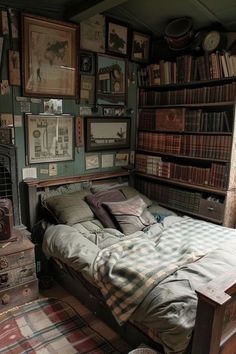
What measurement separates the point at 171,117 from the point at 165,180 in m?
0.68

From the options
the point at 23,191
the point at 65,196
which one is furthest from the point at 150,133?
the point at 23,191

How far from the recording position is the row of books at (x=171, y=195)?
9.41 ft

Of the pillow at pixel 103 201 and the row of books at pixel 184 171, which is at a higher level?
the row of books at pixel 184 171

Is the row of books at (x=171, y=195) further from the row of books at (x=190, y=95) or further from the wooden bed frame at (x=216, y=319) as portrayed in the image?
the wooden bed frame at (x=216, y=319)

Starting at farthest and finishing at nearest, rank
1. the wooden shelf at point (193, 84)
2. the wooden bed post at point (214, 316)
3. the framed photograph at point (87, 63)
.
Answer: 1. the framed photograph at point (87, 63)
2. the wooden shelf at point (193, 84)
3. the wooden bed post at point (214, 316)

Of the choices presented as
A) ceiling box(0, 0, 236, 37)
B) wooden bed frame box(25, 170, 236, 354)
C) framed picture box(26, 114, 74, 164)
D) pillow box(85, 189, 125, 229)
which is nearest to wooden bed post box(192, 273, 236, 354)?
wooden bed frame box(25, 170, 236, 354)

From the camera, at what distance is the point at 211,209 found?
2.70 metres

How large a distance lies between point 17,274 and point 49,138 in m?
1.24

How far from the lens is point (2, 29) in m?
2.29

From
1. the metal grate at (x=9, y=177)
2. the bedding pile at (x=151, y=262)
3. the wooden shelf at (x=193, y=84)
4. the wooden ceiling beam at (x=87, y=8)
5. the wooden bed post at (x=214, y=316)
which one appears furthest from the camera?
the wooden shelf at (x=193, y=84)

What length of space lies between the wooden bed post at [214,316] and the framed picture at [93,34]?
2.39 metres

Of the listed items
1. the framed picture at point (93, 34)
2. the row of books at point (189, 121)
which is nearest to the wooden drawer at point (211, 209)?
the row of books at point (189, 121)

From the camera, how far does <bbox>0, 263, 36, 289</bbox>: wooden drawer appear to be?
2.10 metres

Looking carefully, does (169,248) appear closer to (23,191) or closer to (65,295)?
(65,295)
